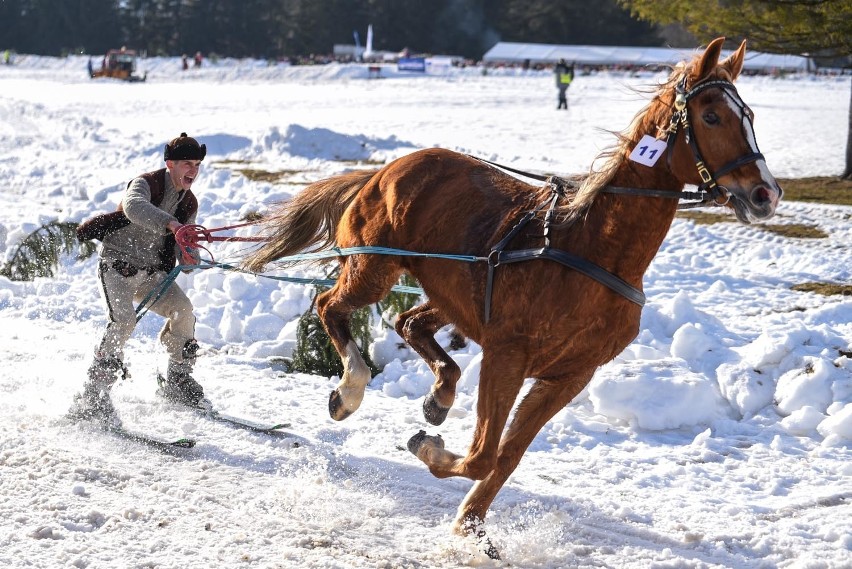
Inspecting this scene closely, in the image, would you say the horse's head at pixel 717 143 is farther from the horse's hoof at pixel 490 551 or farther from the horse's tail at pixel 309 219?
the horse's tail at pixel 309 219

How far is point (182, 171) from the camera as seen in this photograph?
6.13m

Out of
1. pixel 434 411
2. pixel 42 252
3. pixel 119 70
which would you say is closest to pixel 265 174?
pixel 42 252

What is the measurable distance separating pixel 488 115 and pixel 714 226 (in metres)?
16.2

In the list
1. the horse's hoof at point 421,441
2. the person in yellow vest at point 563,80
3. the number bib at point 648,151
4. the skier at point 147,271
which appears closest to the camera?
the number bib at point 648,151

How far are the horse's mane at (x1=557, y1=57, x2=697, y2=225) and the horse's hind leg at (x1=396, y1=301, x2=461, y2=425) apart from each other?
119 cm

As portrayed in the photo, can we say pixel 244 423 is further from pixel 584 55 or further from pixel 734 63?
pixel 584 55

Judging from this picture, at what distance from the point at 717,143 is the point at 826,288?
17.8ft

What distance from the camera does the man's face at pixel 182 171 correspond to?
6.10 metres

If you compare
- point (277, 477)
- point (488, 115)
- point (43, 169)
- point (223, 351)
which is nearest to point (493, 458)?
point (277, 477)

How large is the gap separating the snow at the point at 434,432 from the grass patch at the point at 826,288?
5.0 inches

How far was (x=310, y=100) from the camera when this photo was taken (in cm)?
3316

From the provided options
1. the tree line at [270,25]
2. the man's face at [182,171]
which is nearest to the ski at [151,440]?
the man's face at [182,171]

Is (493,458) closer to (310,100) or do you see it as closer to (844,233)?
(844,233)

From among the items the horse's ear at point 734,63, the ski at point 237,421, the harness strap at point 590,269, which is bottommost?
the ski at point 237,421
